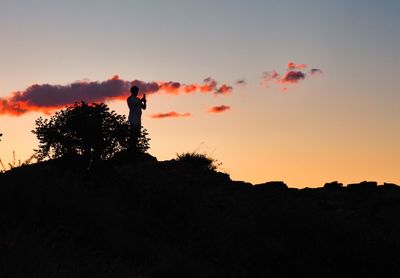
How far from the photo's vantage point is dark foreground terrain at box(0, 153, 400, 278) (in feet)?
36.6

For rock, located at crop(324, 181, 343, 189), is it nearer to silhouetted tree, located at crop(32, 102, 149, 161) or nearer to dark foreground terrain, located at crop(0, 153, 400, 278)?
dark foreground terrain, located at crop(0, 153, 400, 278)

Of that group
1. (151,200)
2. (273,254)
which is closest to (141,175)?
(151,200)

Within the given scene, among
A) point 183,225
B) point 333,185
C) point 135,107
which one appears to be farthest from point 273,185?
point 183,225

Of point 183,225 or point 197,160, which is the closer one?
point 183,225

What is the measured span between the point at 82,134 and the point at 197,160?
20.4 ft

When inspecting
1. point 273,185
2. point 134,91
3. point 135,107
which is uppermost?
point 134,91

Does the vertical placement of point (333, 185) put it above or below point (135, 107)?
below

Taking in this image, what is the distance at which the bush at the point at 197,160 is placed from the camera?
2434cm

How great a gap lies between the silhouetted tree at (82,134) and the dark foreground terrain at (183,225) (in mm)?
408

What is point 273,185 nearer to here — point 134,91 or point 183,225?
point 134,91

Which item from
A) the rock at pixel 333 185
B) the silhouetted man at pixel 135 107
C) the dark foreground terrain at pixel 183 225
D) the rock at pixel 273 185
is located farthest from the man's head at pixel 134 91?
the rock at pixel 333 185

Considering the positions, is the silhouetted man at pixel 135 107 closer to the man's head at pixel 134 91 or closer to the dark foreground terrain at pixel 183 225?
the man's head at pixel 134 91

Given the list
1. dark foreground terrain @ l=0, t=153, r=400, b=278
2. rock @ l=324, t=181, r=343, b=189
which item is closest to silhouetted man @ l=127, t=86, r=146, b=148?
dark foreground terrain @ l=0, t=153, r=400, b=278

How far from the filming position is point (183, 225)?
1664cm
